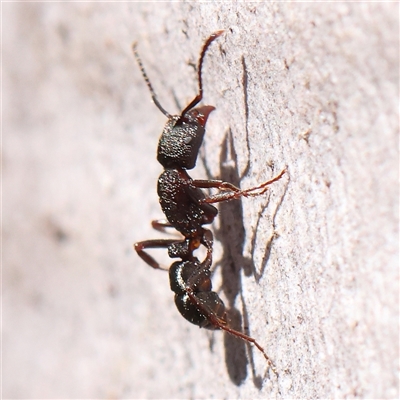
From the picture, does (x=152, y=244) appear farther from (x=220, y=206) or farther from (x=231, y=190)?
(x=231, y=190)

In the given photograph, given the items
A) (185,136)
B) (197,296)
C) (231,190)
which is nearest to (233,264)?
(197,296)

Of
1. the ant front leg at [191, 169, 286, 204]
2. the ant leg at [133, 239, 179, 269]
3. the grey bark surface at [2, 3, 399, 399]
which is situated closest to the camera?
the grey bark surface at [2, 3, 399, 399]

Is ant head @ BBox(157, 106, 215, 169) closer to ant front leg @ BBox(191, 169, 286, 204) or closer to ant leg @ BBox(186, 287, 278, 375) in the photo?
ant front leg @ BBox(191, 169, 286, 204)

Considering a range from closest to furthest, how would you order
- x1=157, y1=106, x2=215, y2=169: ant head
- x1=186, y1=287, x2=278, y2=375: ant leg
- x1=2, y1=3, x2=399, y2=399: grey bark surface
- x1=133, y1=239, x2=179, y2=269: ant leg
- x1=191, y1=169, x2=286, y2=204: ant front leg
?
x1=2, y1=3, x2=399, y2=399: grey bark surface
x1=191, y1=169, x2=286, y2=204: ant front leg
x1=186, y1=287, x2=278, y2=375: ant leg
x1=157, y1=106, x2=215, y2=169: ant head
x1=133, y1=239, x2=179, y2=269: ant leg

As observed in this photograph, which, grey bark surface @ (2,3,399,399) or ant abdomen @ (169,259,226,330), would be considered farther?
ant abdomen @ (169,259,226,330)

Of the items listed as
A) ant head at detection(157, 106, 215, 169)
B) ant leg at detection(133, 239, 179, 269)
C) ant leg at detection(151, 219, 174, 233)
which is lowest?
ant leg at detection(133, 239, 179, 269)

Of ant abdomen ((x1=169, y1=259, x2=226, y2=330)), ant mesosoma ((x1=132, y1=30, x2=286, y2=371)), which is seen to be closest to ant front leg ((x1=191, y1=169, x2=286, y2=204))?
ant mesosoma ((x1=132, y1=30, x2=286, y2=371))

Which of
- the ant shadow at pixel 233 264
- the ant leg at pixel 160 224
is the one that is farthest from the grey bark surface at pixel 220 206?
the ant leg at pixel 160 224
